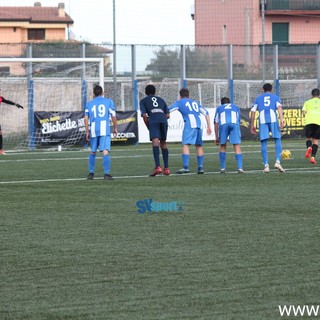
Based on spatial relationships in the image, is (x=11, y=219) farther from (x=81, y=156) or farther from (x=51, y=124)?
(x=51, y=124)

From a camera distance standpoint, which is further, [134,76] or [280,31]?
[280,31]

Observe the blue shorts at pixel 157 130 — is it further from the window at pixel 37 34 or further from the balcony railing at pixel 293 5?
the window at pixel 37 34

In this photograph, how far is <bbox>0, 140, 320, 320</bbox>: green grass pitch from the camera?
7762 mm

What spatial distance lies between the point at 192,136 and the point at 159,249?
38.2ft

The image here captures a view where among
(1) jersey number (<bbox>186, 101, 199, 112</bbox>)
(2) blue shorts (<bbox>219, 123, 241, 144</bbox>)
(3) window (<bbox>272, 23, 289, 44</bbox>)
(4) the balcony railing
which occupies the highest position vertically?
(4) the balcony railing

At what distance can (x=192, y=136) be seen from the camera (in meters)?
22.0

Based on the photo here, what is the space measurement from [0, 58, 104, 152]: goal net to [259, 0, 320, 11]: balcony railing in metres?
34.7

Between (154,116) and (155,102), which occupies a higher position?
(155,102)

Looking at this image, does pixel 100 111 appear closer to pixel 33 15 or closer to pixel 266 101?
pixel 266 101

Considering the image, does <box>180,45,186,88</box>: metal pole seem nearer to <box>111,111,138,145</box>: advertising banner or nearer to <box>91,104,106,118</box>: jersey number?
<box>111,111,138,145</box>: advertising banner

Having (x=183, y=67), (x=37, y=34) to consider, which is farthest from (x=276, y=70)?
(x=37, y=34)

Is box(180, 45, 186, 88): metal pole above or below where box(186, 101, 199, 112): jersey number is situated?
above

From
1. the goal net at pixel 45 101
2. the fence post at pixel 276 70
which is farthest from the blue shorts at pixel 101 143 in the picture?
the fence post at pixel 276 70

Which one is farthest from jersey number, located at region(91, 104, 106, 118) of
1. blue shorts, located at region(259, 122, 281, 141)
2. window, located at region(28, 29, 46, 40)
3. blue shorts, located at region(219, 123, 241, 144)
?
window, located at region(28, 29, 46, 40)
